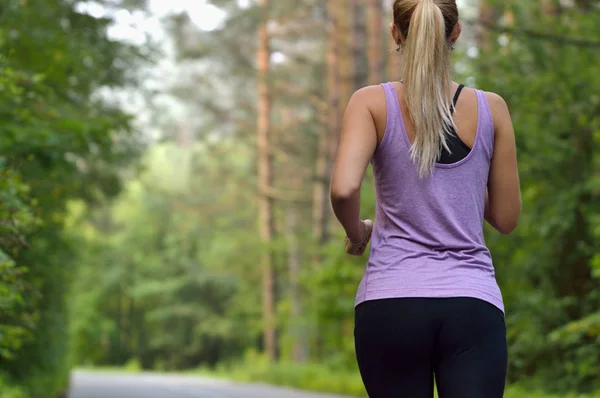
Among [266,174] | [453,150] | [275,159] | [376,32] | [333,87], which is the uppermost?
[376,32]

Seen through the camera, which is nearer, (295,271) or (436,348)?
(436,348)

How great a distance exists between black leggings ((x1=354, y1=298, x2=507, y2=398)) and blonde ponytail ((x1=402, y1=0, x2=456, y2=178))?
361 millimetres

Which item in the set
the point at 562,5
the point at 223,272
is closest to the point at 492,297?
the point at 562,5

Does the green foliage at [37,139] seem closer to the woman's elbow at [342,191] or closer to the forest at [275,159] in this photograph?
the forest at [275,159]

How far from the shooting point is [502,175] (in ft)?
9.55

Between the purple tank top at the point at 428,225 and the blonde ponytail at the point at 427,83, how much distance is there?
0.14 feet

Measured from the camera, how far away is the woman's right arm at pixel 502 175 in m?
2.86

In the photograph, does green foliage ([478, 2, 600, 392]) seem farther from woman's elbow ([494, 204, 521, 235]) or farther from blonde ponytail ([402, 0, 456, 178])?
blonde ponytail ([402, 0, 456, 178])

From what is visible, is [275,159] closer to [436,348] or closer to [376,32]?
[376,32]

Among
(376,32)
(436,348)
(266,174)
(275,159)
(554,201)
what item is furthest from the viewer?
(275,159)

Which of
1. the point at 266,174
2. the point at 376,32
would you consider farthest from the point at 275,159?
the point at 376,32

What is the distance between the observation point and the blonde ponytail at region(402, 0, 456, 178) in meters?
2.73

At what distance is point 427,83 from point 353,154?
27cm

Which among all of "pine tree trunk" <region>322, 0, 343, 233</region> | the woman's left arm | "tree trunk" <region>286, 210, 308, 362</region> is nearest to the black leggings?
the woman's left arm
